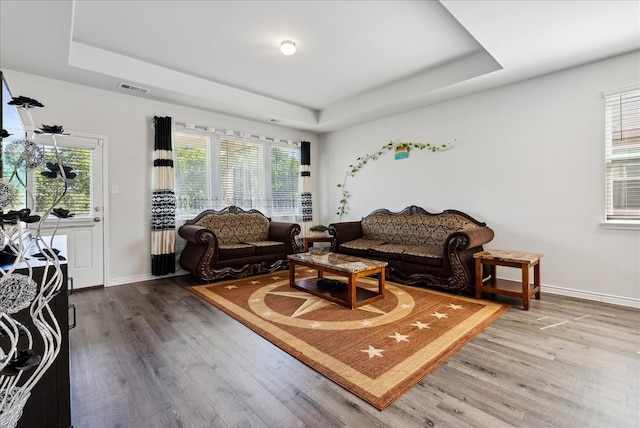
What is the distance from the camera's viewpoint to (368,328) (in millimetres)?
2639

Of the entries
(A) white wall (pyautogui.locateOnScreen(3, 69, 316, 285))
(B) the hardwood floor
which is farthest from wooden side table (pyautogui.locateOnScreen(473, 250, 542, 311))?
(A) white wall (pyautogui.locateOnScreen(3, 69, 316, 285))

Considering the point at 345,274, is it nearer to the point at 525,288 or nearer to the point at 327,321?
the point at 327,321

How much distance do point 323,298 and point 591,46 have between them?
12.0 ft

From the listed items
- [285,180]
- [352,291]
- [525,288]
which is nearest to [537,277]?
[525,288]

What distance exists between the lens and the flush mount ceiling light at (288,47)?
10.9 ft

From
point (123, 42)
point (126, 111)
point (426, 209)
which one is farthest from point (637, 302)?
point (126, 111)

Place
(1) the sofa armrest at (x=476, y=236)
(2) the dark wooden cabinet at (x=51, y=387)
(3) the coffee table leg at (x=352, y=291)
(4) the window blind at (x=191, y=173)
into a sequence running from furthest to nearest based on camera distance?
(4) the window blind at (x=191, y=173), (1) the sofa armrest at (x=476, y=236), (3) the coffee table leg at (x=352, y=291), (2) the dark wooden cabinet at (x=51, y=387)

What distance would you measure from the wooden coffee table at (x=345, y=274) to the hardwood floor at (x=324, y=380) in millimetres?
998

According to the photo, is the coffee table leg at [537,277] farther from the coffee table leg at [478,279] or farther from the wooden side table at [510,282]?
the coffee table leg at [478,279]

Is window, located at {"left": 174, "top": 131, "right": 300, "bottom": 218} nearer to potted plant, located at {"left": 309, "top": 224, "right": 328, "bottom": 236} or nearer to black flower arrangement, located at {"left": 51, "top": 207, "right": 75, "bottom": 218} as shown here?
potted plant, located at {"left": 309, "top": 224, "right": 328, "bottom": 236}

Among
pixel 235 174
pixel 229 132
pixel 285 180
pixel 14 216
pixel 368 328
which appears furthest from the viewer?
pixel 285 180

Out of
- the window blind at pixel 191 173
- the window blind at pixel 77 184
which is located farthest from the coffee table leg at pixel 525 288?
the window blind at pixel 77 184

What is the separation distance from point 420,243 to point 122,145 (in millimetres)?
4362

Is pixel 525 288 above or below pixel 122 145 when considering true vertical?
below
